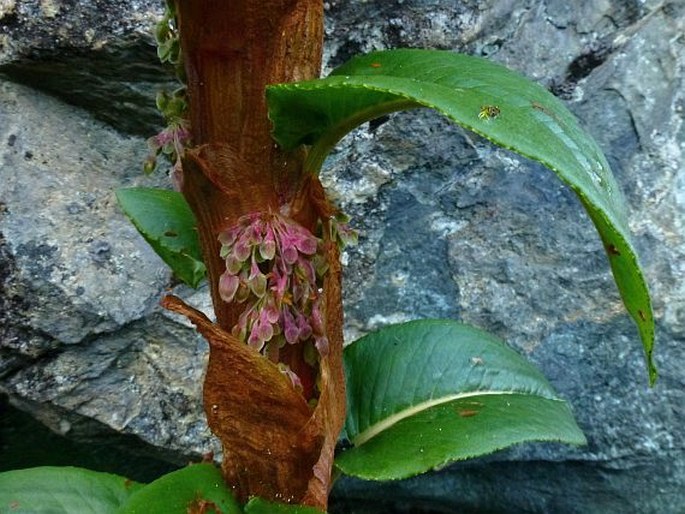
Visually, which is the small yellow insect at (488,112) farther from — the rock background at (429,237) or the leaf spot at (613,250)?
the rock background at (429,237)

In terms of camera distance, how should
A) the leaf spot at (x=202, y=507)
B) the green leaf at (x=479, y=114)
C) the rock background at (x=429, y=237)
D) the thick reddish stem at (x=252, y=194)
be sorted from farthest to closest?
the rock background at (x=429, y=237), the leaf spot at (x=202, y=507), the thick reddish stem at (x=252, y=194), the green leaf at (x=479, y=114)

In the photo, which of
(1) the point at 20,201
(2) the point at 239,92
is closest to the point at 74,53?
(1) the point at 20,201

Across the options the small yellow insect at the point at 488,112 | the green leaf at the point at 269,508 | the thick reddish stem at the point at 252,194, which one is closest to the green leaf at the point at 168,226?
the thick reddish stem at the point at 252,194

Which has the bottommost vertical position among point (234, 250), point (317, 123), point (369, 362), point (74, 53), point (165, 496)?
point (165, 496)

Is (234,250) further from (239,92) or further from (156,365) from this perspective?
(156,365)

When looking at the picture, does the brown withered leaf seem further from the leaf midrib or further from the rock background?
the rock background

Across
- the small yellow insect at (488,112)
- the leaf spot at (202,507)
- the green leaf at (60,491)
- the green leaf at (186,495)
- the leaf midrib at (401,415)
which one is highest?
the small yellow insect at (488,112)
